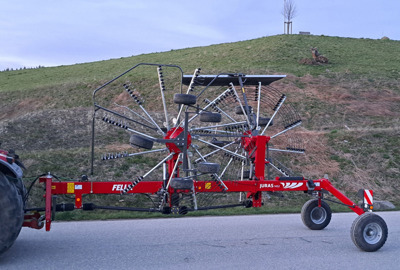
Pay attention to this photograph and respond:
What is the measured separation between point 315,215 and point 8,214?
20.3 ft

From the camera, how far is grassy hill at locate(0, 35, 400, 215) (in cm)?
1711

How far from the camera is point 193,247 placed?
8164 millimetres

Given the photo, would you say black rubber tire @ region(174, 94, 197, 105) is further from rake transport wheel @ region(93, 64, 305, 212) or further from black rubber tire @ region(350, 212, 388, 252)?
black rubber tire @ region(350, 212, 388, 252)

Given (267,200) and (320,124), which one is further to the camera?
(320,124)

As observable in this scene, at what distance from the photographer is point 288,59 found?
40344mm

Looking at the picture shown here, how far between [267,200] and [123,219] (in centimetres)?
478

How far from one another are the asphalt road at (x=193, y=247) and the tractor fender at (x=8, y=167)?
4.08ft

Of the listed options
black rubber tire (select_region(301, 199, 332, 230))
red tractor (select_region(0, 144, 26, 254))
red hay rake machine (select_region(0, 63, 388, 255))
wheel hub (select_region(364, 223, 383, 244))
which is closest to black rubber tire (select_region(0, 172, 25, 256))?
red tractor (select_region(0, 144, 26, 254))

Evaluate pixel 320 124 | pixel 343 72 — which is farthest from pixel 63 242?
pixel 343 72

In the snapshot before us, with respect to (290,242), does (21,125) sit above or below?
above

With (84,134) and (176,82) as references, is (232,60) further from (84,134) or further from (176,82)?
(84,134)

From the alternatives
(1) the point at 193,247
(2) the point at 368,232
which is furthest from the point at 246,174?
(2) the point at 368,232

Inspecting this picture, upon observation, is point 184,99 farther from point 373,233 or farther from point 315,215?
point 315,215

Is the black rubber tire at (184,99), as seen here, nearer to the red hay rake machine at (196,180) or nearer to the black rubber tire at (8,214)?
the red hay rake machine at (196,180)
